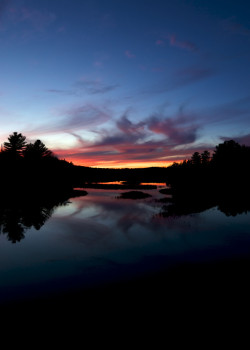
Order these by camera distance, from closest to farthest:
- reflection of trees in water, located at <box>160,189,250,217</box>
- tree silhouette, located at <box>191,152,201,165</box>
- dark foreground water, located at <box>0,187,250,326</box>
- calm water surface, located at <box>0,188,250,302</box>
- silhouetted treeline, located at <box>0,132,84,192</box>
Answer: dark foreground water, located at <box>0,187,250,326</box> → calm water surface, located at <box>0,188,250,302</box> → reflection of trees in water, located at <box>160,189,250,217</box> → silhouetted treeline, located at <box>0,132,84,192</box> → tree silhouette, located at <box>191,152,201,165</box>

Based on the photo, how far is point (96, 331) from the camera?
5.76 metres

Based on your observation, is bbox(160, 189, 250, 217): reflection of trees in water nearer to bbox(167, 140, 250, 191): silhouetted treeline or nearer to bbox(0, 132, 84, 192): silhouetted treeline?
bbox(167, 140, 250, 191): silhouetted treeline

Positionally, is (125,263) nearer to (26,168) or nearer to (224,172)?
(26,168)

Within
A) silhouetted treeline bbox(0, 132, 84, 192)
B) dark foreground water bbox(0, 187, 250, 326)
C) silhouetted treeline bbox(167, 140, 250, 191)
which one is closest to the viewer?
dark foreground water bbox(0, 187, 250, 326)

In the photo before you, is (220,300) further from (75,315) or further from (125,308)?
(75,315)

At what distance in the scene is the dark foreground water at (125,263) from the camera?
292 inches

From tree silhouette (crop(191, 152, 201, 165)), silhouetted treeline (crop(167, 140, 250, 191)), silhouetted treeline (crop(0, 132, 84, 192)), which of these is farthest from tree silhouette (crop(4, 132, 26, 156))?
tree silhouette (crop(191, 152, 201, 165))

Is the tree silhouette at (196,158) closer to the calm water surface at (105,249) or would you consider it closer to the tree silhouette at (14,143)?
the tree silhouette at (14,143)

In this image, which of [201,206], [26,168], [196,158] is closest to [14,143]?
[26,168]

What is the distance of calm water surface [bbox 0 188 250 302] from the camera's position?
8.88 metres

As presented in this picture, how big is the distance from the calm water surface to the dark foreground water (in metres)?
0.04

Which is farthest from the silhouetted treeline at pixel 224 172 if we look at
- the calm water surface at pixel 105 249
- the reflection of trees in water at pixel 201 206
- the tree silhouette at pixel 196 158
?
the calm water surface at pixel 105 249

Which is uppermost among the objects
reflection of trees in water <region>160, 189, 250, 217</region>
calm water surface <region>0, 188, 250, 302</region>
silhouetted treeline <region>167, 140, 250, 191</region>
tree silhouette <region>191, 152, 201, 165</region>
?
tree silhouette <region>191, 152, 201, 165</region>

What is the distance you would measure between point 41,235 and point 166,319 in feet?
37.8
